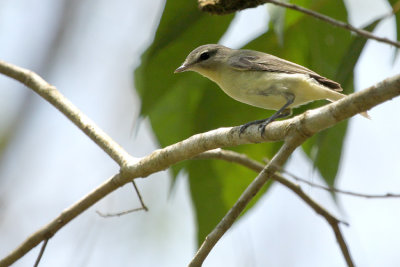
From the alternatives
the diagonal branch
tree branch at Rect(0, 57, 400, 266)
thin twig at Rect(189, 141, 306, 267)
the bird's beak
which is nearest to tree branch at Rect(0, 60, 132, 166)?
tree branch at Rect(0, 57, 400, 266)

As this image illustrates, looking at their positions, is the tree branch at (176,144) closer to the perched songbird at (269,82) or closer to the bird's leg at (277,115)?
the bird's leg at (277,115)

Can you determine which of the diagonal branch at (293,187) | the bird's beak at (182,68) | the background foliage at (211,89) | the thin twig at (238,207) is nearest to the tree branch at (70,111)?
the diagonal branch at (293,187)

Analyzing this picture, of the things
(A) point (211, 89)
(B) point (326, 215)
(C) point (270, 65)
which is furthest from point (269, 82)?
(A) point (211, 89)

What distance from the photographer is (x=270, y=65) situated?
3883 millimetres

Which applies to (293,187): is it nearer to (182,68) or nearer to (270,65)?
(270,65)

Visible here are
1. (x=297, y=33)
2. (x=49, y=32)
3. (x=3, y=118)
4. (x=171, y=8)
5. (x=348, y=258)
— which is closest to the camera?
(x=348, y=258)

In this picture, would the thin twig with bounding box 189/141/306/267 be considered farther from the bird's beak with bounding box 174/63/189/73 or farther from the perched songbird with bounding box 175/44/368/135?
the bird's beak with bounding box 174/63/189/73

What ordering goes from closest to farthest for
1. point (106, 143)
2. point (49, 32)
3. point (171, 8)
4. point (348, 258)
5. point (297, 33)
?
point (348, 258) → point (106, 143) → point (171, 8) → point (297, 33) → point (49, 32)

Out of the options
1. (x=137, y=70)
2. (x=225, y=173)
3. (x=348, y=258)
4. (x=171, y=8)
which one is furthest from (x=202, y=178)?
(x=348, y=258)

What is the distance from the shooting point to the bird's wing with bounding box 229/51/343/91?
12.1 feet

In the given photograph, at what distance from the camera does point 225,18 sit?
448cm

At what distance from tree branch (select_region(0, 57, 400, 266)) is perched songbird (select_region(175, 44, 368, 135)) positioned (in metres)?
0.75

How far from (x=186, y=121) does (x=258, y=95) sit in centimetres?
115

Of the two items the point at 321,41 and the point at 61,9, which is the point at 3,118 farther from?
the point at 321,41
